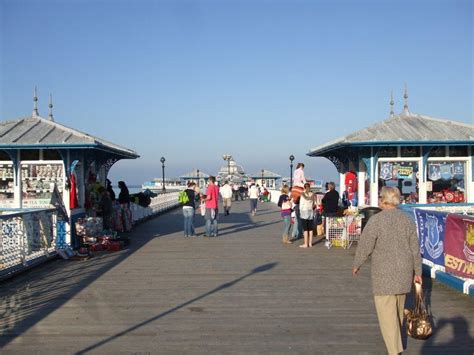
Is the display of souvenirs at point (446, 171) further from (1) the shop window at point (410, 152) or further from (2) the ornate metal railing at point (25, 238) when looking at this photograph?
(2) the ornate metal railing at point (25, 238)

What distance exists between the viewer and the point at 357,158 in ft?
46.0

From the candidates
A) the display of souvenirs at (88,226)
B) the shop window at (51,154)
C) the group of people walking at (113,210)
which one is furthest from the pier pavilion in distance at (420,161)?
the shop window at (51,154)

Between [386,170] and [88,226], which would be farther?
[386,170]

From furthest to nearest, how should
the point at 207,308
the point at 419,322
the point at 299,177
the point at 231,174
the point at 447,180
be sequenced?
the point at 231,174 < the point at 447,180 < the point at 299,177 < the point at 207,308 < the point at 419,322

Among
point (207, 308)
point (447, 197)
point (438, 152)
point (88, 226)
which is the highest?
point (438, 152)

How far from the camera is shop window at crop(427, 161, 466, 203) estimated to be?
1359cm

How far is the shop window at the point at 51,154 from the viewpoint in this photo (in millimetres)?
12359

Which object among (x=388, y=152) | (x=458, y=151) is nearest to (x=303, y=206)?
(x=388, y=152)

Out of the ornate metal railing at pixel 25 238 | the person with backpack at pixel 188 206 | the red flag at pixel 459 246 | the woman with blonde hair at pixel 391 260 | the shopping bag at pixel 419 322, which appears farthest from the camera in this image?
the person with backpack at pixel 188 206

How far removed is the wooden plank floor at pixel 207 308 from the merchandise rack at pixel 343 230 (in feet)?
4.78

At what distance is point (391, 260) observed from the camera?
4348mm

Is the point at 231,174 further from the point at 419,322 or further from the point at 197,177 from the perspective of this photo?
the point at 419,322

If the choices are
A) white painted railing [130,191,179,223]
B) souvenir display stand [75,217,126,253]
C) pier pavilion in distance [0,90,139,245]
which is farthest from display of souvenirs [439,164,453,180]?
white painted railing [130,191,179,223]

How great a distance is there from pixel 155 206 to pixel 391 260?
20817 mm
